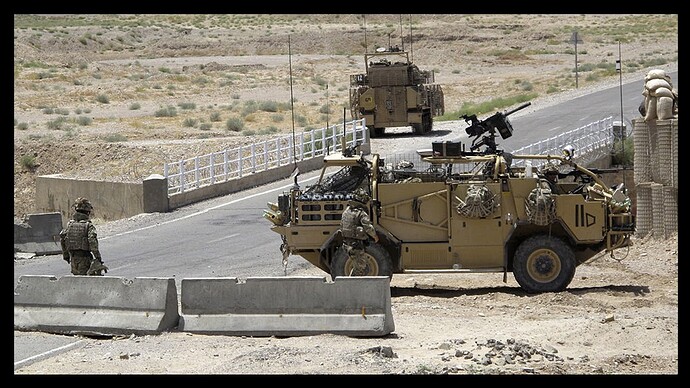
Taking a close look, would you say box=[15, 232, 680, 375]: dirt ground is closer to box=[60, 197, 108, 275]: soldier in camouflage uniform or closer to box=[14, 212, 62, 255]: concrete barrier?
box=[60, 197, 108, 275]: soldier in camouflage uniform

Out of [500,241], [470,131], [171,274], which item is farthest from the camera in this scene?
[171,274]

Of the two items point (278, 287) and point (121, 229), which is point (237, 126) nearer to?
point (121, 229)

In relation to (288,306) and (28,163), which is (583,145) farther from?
(288,306)

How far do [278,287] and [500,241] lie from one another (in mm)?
4373

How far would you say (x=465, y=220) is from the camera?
1766 cm

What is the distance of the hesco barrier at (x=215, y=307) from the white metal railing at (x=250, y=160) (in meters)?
13.6

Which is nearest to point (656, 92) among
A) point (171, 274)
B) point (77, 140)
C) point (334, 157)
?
point (334, 157)

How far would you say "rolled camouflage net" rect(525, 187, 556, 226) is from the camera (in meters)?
17.3

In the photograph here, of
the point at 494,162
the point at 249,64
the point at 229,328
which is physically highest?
the point at 249,64

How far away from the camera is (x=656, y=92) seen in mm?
21188

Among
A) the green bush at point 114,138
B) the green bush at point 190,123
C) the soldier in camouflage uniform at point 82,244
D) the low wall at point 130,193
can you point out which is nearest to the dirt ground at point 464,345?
the soldier in camouflage uniform at point 82,244

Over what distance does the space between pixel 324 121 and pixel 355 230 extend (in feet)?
109

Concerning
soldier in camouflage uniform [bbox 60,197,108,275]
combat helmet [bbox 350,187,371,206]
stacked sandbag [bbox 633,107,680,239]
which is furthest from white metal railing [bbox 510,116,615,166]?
soldier in camouflage uniform [bbox 60,197,108,275]

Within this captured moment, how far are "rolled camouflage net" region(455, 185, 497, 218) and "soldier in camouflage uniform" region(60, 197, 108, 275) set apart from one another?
5.18 metres
